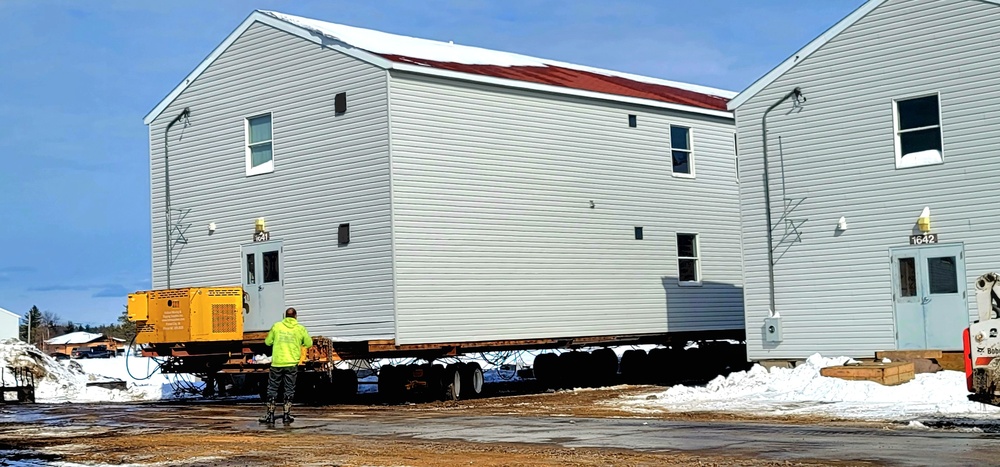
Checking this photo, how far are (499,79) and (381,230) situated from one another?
4.32m

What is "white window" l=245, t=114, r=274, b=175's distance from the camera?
91.6ft

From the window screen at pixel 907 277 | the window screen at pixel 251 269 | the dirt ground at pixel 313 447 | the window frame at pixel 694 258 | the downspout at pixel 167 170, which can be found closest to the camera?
the dirt ground at pixel 313 447

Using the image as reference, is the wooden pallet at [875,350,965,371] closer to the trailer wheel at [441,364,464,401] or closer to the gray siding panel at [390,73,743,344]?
the gray siding panel at [390,73,743,344]

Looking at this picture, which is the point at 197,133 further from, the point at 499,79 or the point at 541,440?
the point at 541,440

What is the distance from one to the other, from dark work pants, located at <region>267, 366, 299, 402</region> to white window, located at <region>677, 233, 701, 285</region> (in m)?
13.3

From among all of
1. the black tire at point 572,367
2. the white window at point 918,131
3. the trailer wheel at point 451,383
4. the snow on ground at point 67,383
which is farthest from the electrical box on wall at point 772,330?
the snow on ground at point 67,383

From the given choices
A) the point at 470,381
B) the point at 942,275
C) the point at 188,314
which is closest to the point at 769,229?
the point at 942,275

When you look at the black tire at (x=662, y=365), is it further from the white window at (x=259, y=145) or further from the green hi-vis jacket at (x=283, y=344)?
the green hi-vis jacket at (x=283, y=344)

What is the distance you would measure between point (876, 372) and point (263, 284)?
41.5 ft

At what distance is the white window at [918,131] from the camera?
77.8 ft

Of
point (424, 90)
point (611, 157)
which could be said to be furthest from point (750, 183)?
point (424, 90)

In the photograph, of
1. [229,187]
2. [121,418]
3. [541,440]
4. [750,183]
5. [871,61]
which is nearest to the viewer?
[541,440]

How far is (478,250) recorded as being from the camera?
26625mm

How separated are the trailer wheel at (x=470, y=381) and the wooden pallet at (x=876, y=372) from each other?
291 inches
